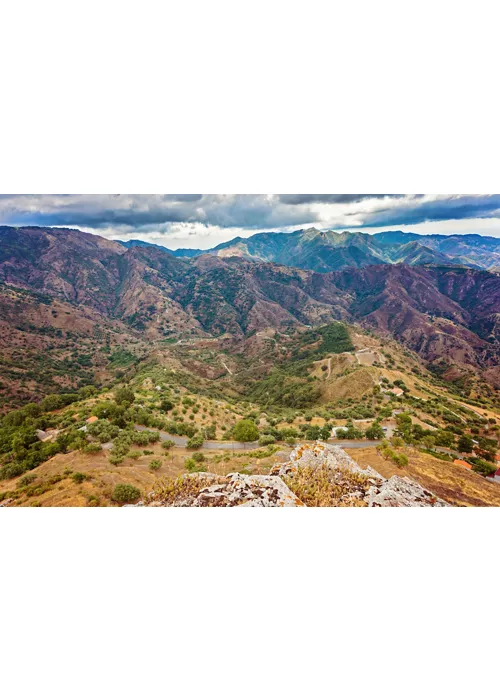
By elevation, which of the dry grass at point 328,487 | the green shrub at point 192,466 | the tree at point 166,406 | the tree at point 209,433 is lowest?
the tree at point 166,406

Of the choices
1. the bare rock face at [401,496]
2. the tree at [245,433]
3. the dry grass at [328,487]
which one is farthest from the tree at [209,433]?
the bare rock face at [401,496]

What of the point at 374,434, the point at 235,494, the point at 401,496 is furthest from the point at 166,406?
the point at 401,496

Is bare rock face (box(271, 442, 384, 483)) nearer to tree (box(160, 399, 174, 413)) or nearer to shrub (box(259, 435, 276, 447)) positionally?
shrub (box(259, 435, 276, 447))

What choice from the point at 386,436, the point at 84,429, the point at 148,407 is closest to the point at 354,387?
the point at 386,436

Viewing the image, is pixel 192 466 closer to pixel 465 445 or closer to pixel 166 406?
pixel 166 406

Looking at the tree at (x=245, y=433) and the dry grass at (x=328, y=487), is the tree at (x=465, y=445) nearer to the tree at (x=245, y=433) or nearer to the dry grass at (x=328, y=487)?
the dry grass at (x=328, y=487)

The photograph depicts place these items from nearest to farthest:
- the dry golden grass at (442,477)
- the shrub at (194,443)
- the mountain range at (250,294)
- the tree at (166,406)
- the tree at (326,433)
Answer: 1. the dry golden grass at (442,477)
2. the shrub at (194,443)
3. the tree at (326,433)
4. the tree at (166,406)
5. the mountain range at (250,294)

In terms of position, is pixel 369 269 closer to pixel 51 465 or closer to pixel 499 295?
pixel 499 295
